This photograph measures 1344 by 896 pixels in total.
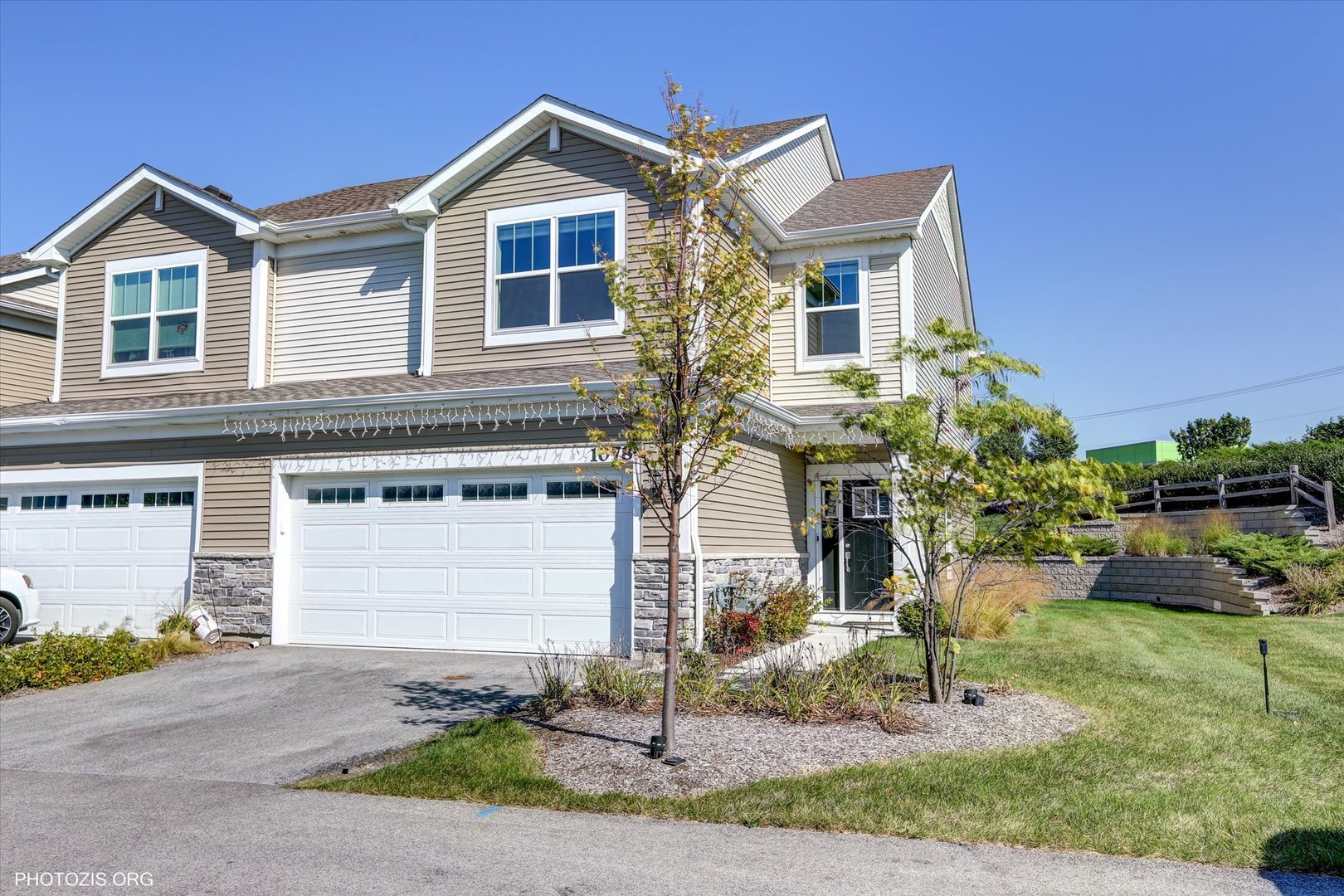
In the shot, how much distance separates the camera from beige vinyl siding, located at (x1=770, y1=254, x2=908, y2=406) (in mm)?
14992

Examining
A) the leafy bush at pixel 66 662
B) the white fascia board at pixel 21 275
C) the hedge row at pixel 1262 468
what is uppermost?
the white fascia board at pixel 21 275

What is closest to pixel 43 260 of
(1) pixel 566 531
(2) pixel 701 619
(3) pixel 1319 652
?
(1) pixel 566 531

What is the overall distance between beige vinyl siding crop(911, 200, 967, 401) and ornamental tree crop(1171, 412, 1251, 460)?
2976 cm

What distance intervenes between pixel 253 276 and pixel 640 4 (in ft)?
23.9

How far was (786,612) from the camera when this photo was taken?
506 inches

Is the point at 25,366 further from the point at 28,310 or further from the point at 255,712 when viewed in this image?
the point at 255,712

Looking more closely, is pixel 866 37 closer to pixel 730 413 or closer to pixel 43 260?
pixel 730 413

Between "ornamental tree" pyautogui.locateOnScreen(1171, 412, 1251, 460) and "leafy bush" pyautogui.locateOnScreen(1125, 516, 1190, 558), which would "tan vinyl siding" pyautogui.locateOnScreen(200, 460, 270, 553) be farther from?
"ornamental tree" pyautogui.locateOnScreen(1171, 412, 1251, 460)

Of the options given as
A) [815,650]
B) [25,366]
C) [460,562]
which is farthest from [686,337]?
[25,366]

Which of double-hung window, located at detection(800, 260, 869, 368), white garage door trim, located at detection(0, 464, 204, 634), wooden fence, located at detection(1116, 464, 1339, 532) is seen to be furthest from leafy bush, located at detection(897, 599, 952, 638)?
white garage door trim, located at detection(0, 464, 204, 634)

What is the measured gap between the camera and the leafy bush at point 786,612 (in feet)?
41.3

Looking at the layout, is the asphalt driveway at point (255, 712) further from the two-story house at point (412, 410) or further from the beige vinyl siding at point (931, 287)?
the beige vinyl siding at point (931, 287)

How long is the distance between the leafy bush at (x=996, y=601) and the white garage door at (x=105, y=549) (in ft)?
36.8

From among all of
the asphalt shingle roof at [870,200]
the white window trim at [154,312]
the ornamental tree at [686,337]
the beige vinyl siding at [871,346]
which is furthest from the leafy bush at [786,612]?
the white window trim at [154,312]
